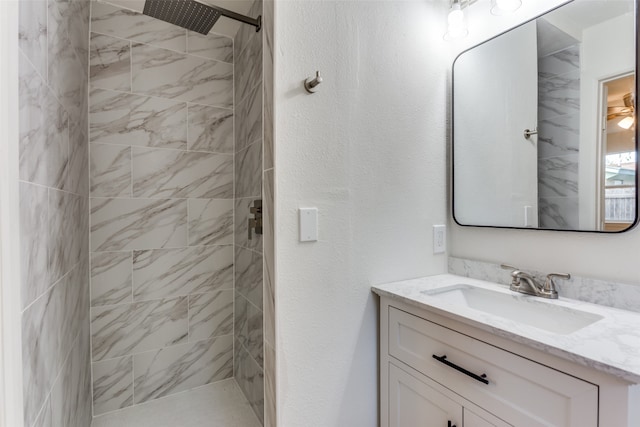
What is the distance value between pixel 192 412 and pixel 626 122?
2431 mm

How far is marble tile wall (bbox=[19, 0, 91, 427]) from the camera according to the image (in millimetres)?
742

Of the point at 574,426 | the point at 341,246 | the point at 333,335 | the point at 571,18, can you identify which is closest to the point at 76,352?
the point at 333,335

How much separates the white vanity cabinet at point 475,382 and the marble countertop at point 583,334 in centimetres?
3

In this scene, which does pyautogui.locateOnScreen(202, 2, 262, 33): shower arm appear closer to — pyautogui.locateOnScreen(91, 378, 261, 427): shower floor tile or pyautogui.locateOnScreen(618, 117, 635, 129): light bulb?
pyautogui.locateOnScreen(618, 117, 635, 129): light bulb

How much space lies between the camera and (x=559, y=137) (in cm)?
115

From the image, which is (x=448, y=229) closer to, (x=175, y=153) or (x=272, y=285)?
(x=272, y=285)

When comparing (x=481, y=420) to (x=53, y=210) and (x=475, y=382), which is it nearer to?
(x=475, y=382)

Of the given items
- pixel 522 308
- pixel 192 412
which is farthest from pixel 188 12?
pixel 192 412

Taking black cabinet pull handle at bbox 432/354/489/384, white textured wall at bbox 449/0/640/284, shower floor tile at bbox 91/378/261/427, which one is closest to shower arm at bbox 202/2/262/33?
white textured wall at bbox 449/0/640/284

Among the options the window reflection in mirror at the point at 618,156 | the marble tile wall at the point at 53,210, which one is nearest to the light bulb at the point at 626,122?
the window reflection in mirror at the point at 618,156

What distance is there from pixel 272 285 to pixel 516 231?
105 centimetres

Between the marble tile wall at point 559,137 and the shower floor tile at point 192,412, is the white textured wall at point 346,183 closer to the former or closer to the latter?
the marble tile wall at point 559,137

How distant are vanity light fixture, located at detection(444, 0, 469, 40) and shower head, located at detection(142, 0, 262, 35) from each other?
3.08ft

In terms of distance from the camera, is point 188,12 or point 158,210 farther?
point 158,210
